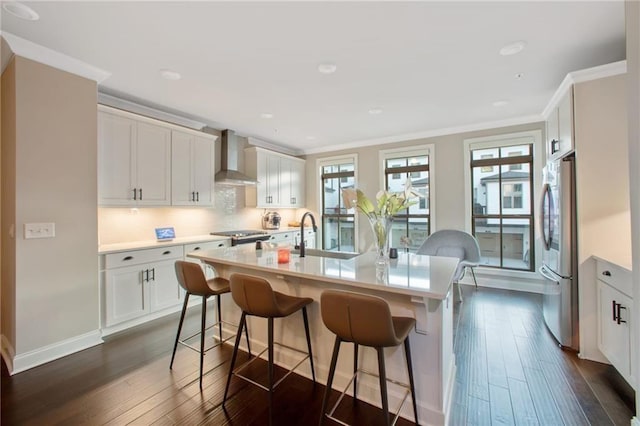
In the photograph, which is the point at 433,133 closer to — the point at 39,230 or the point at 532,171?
the point at 532,171

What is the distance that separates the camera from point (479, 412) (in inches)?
70.6

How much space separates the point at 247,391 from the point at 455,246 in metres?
3.34

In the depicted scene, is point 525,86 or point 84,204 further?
A: point 525,86

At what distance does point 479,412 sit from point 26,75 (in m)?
4.25

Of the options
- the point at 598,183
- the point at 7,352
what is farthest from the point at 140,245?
the point at 598,183

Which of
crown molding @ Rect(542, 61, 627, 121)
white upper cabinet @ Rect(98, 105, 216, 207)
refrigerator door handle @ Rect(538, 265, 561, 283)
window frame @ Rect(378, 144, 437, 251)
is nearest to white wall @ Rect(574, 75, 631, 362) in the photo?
crown molding @ Rect(542, 61, 627, 121)

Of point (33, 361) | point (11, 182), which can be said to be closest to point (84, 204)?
point (11, 182)

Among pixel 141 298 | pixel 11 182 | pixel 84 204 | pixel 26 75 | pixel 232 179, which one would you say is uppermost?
pixel 26 75

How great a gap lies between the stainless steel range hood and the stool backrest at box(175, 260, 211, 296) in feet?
7.99

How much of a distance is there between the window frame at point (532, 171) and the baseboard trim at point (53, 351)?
5.09 metres

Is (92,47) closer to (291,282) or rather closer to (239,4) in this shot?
(239,4)

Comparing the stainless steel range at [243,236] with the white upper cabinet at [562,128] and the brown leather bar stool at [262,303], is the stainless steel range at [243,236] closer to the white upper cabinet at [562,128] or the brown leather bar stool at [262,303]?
the brown leather bar stool at [262,303]

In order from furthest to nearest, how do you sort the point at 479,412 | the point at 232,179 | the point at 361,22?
the point at 232,179, the point at 361,22, the point at 479,412

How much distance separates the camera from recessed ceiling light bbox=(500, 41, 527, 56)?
88.7 inches
